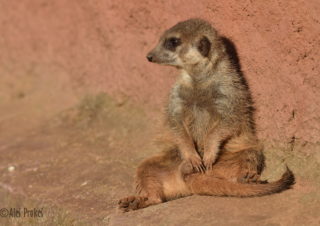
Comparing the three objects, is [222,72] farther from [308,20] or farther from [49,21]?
[49,21]

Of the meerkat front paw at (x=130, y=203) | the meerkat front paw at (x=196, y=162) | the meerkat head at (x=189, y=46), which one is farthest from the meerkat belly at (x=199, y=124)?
the meerkat front paw at (x=130, y=203)

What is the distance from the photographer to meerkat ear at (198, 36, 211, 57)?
3625 millimetres

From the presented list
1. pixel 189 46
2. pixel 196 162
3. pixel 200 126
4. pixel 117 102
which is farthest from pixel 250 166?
pixel 117 102

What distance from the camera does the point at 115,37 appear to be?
4.62 metres

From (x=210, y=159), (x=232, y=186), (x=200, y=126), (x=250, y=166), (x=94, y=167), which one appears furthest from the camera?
(x=94, y=167)

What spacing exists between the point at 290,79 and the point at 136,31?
1.40m

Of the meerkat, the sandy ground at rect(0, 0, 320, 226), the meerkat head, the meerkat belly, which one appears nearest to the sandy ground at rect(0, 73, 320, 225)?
the sandy ground at rect(0, 0, 320, 226)

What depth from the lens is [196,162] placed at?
355cm

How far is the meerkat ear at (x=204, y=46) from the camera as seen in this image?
362 cm

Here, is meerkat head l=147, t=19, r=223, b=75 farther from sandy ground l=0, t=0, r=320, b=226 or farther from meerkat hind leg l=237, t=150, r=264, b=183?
meerkat hind leg l=237, t=150, r=264, b=183

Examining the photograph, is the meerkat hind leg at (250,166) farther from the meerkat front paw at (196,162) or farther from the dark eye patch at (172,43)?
the dark eye patch at (172,43)

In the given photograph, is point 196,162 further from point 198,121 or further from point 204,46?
point 204,46

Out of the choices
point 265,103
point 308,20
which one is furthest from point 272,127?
point 308,20

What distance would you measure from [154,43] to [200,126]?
34.7 inches
